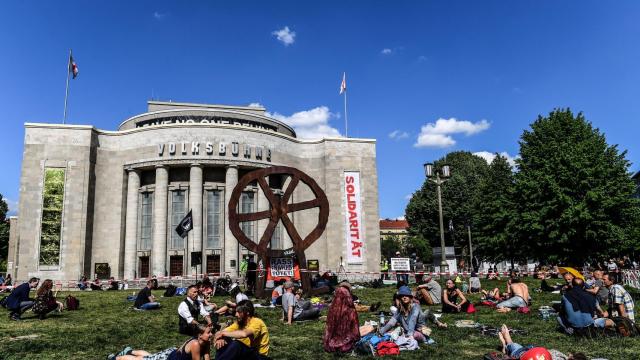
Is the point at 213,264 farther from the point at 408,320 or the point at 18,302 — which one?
the point at 408,320

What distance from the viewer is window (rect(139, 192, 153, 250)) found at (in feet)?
141

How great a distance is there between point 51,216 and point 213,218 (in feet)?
45.1

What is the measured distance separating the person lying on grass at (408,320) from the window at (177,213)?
35.1 meters

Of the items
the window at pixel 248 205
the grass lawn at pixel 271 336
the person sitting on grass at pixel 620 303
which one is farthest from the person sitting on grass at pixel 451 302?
the window at pixel 248 205

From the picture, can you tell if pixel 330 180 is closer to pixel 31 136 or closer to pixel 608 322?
pixel 31 136

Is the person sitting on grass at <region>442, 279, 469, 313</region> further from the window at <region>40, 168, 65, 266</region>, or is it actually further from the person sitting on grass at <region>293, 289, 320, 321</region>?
the window at <region>40, 168, 65, 266</region>

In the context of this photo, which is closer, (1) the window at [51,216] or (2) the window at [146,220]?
(1) the window at [51,216]

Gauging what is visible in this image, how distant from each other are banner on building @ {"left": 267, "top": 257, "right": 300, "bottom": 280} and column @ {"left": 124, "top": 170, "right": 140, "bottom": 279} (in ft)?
80.7

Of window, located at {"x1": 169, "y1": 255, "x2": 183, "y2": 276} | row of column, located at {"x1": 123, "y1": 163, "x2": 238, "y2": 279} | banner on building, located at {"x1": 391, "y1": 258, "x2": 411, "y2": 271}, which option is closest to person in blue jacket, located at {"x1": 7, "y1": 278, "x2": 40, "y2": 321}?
banner on building, located at {"x1": 391, "y1": 258, "x2": 411, "y2": 271}

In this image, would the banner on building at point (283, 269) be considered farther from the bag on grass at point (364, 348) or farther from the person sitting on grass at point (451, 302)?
the bag on grass at point (364, 348)

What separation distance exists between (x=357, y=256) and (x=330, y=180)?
7.91 meters

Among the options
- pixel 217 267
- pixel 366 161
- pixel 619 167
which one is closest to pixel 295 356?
pixel 619 167

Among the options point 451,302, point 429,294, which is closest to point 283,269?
point 429,294

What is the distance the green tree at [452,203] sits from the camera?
59719mm
